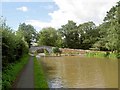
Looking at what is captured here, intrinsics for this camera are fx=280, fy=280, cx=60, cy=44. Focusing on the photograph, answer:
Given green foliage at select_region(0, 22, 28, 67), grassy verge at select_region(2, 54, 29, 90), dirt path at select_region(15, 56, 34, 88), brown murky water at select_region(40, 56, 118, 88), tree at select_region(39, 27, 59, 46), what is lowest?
brown murky water at select_region(40, 56, 118, 88)

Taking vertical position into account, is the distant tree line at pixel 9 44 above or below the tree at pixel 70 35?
below

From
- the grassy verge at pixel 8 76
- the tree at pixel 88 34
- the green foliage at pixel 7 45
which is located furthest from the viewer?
the tree at pixel 88 34

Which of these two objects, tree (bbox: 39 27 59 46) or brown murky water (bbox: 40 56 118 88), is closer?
brown murky water (bbox: 40 56 118 88)

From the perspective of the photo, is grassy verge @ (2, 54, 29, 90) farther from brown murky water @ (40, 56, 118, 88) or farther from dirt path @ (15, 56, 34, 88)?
brown murky water @ (40, 56, 118, 88)

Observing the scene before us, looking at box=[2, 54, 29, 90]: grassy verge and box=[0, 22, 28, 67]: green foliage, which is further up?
box=[0, 22, 28, 67]: green foliage

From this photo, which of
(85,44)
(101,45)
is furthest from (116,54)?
(85,44)

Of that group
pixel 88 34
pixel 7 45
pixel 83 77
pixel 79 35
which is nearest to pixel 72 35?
pixel 79 35

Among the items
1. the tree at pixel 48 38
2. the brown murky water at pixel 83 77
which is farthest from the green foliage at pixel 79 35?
the brown murky water at pixel 83 77

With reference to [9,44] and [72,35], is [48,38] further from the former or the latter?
[9,44]

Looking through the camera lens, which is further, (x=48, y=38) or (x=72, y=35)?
(x=48, y=38)

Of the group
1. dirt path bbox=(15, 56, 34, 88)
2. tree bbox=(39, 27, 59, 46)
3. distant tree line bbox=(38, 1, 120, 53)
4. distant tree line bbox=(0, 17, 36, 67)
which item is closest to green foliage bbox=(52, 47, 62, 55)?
distant tree line bbox=(38, 1, 120, 53)

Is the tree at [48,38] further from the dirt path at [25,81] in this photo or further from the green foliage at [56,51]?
the dirt path at [25,81]

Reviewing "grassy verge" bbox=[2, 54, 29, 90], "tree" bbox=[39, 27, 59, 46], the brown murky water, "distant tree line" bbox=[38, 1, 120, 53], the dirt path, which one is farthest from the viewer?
"tree" bbox=[39, 27, 59, 46]

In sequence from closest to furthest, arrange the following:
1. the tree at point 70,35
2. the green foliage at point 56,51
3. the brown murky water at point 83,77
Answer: the brown murky water at point 83,77 < the green foliage at point 56,51 < the tree at point 70,35
